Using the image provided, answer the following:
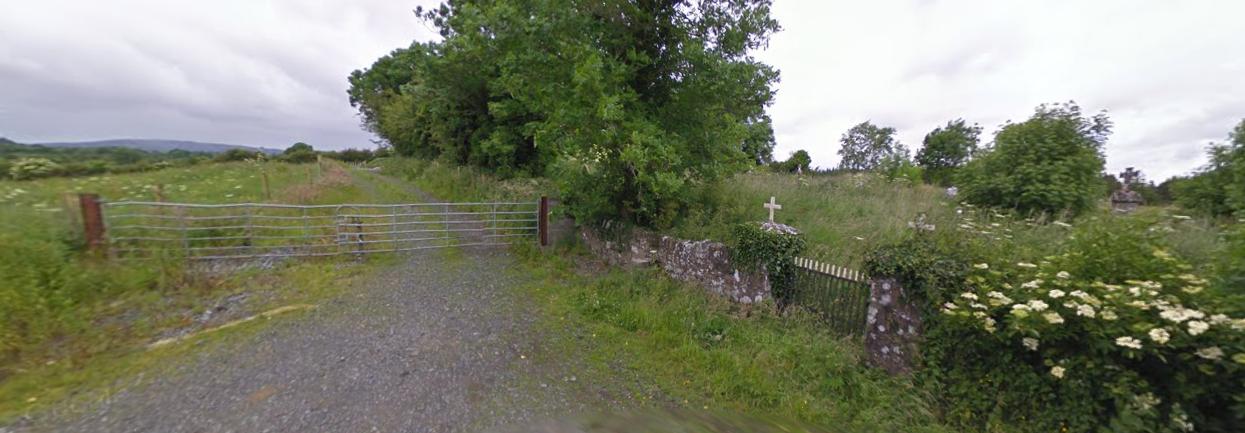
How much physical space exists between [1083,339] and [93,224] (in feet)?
40.5

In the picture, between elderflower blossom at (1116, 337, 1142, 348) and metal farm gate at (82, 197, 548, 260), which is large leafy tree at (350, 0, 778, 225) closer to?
metal farm gate at (82, 197, 548, 260)

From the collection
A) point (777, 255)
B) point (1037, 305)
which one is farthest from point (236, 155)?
point (1037, 305)

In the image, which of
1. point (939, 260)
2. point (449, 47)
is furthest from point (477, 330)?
point (449, 47)

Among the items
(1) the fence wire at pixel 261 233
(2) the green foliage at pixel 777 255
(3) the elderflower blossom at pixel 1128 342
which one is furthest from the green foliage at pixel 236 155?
(3) the elderflower blossom at pixel 1128 342

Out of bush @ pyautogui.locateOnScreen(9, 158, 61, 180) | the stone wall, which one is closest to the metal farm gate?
the stone wall

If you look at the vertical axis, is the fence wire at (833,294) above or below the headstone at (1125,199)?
below

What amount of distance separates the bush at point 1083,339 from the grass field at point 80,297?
8.17 m

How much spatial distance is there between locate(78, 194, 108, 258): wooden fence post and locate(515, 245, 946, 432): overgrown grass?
22.4 feet

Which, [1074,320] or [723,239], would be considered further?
[723,239]

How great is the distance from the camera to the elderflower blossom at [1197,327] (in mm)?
2574

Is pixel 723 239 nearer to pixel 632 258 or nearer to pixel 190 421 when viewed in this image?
pixel 632 258

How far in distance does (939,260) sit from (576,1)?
6476 millimetres

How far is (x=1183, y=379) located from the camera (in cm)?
290

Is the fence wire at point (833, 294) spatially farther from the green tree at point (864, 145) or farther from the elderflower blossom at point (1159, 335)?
the green tree at point (864, 145)
